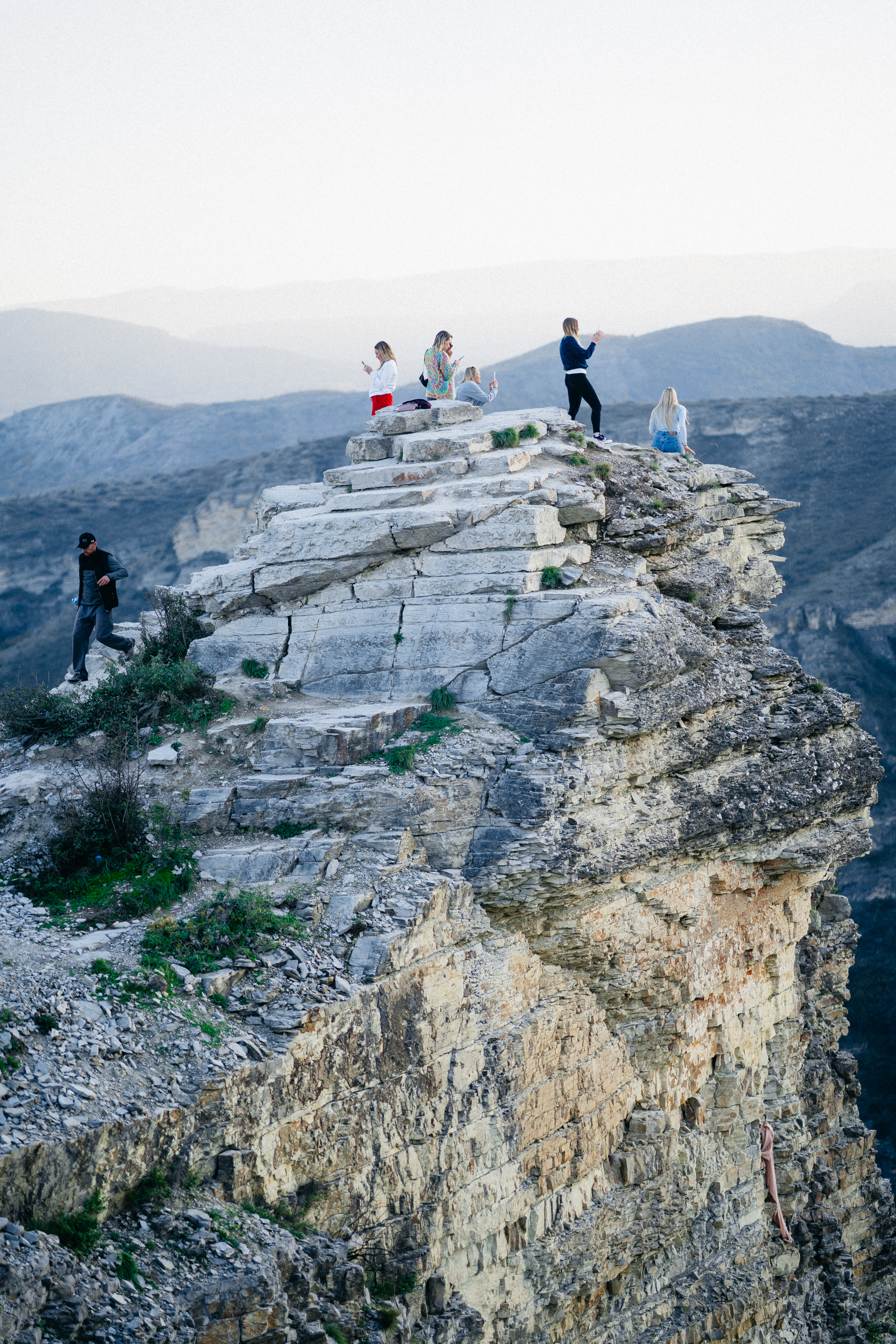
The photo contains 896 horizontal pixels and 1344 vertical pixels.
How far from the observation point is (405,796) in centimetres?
1214

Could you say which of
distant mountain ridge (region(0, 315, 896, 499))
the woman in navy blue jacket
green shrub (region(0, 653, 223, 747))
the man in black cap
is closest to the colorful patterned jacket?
the woman in navy blue jacket

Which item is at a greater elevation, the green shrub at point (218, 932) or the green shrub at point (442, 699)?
the green shrub at point (442, 699)

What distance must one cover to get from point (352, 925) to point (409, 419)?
8232mm

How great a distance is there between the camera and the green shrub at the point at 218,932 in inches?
423

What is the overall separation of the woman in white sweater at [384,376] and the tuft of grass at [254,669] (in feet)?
16.3

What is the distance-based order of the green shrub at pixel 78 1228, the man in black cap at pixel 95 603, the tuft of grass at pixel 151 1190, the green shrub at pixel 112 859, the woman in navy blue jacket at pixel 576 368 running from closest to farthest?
the green shrub at pixel 78 1228 < the tuft of grass at pixel 151 1190 < the green shrub at pixel 112 859 < the man in black cap at pixel 95 603 < the woman in navy blue jacket at pixel 576 368

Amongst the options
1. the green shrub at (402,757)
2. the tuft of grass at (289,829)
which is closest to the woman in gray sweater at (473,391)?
the green shrub at (402,757)

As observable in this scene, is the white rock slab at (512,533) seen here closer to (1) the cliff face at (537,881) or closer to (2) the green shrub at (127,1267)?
(1) the cliff face at (537,881)

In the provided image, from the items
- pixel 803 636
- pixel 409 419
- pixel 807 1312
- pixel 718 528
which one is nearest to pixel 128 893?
pixel 409 419

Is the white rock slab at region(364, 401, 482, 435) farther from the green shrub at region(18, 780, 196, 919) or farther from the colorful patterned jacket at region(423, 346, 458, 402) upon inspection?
the green shrub at region(18, 780, 196, 919)

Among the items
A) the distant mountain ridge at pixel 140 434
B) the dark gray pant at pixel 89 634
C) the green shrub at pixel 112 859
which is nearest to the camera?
the green shrub at pixel 112 859

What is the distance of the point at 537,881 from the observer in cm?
1233

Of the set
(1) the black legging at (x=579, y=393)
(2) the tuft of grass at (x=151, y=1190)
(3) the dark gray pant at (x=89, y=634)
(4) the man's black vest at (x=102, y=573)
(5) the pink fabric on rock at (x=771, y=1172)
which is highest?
(1) the black legging at (x=579, y=393)

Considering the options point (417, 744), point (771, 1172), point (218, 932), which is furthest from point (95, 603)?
point (771, 1172)
